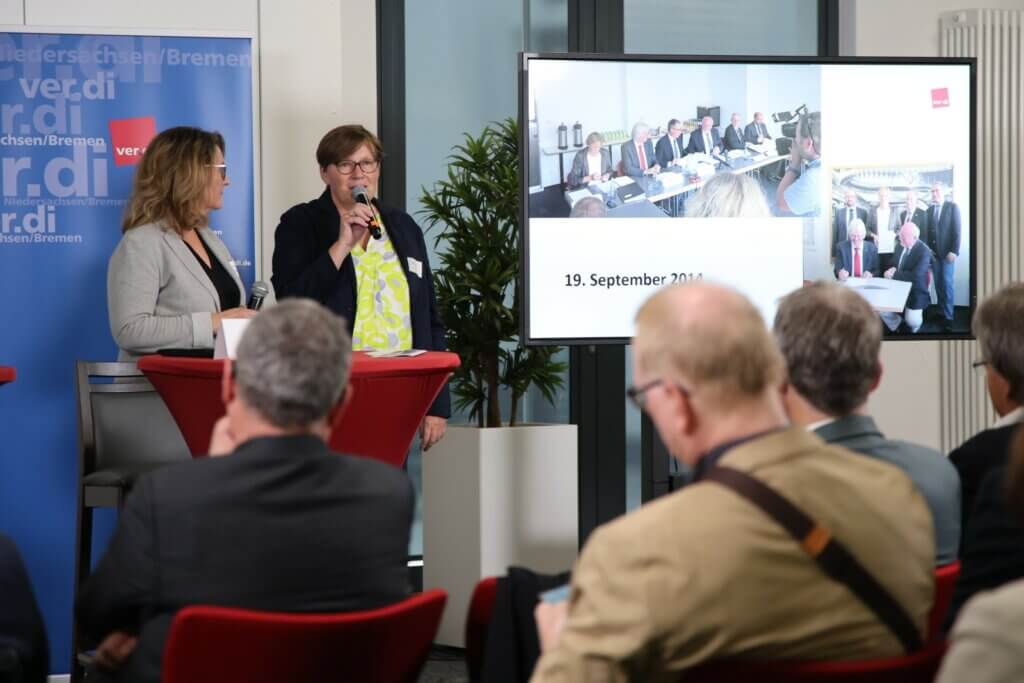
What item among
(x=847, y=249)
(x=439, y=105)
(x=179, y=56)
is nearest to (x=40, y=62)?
(x=179, y=56)

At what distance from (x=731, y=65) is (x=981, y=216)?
2.38 metres

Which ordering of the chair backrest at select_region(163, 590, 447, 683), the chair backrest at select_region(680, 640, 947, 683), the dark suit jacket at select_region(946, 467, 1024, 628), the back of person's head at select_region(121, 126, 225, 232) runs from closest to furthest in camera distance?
the chair backrest at select_region(680, 640, 947, 683) → the chair backrest at select_region(163, 590, 447, 683) → the dark suit jacket at select_region(946, 467, 1024, 628) → the back of person's head at select_region(121, 126, 225, 232)

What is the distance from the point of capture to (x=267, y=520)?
1.92 meters

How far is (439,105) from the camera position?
6.21 metres

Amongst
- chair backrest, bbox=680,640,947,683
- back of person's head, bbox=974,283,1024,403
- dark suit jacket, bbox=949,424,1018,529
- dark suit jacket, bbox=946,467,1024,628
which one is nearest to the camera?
chair backrest, bbox=680,640,947,683

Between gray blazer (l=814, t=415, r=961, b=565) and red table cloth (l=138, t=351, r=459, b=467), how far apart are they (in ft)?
4.02

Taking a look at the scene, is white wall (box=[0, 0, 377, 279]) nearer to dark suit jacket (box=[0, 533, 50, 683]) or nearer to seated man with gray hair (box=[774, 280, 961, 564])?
dark suit jacket (box=[0, 533, 50, 683])

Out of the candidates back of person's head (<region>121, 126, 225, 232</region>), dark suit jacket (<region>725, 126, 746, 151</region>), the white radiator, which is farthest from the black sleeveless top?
the white radiator

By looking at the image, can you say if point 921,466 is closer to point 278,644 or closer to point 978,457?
point 978,457

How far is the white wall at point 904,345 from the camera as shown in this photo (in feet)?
21.9

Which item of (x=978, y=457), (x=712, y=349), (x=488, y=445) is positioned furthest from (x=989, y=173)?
(x=712, y=349)

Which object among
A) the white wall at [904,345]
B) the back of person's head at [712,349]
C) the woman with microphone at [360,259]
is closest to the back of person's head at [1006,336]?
the back of person's head at [712,349]

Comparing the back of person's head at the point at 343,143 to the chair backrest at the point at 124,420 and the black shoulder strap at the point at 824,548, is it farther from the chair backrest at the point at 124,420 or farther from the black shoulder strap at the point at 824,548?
the black shoulder strap at the point at 824,548

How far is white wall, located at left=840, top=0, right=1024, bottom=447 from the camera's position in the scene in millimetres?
6680
